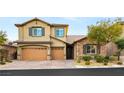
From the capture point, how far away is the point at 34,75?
13.3 meters

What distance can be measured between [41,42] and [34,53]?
49cm

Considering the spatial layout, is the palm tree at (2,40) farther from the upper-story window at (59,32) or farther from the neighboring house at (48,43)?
the upper-story window at (59,32)

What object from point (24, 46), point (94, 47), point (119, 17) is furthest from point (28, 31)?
point (119, 17)

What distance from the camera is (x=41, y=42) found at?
1372 centimetres

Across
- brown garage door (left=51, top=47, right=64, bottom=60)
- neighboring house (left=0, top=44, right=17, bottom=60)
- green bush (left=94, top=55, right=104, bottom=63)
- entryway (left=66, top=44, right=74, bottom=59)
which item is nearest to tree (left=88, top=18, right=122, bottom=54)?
green bush (left=94, top=55, right=104, bottom=63)

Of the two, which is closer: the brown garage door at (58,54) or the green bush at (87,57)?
the green bush at (87,57)

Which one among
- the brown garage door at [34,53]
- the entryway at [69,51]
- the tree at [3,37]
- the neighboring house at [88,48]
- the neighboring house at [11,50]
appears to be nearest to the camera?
the tree at [3,37]

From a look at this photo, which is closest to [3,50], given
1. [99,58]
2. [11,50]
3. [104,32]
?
[11,50]

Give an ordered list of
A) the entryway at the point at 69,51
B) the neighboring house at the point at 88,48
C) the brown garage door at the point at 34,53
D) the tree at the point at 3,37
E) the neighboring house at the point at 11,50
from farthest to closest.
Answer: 1. the brown garage door at the point at 34,53
2. the entryway at the point at 69,51
3. the neighboring house at the point at 11,50
4. the neighboring house at the point at 88,48
5. the tree at the point at 3,37

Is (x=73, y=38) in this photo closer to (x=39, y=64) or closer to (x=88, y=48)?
(x=88, y=48)

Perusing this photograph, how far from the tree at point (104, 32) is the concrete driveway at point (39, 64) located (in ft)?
3.85

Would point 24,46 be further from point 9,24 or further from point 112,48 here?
point 112,48

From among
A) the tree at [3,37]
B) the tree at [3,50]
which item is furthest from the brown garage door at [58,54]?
the tree at [3,37]

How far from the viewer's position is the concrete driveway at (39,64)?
1320cm
